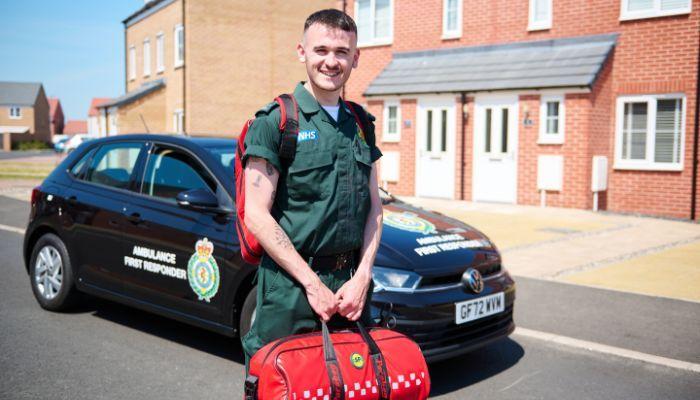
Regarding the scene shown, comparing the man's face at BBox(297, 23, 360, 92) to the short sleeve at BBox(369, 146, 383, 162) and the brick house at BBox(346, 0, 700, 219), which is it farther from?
the brick house at BBox(346, 0, 700, 219)

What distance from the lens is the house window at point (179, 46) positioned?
30734mm

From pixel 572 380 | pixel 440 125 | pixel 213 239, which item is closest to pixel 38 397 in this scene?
pixel 213 239

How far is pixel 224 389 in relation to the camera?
4512mm

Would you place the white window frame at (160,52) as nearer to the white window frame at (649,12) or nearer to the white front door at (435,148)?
the white front door at (435,148)

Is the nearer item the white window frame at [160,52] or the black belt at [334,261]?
the black belt at [334,261]

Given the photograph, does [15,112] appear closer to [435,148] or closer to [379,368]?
[435,148]

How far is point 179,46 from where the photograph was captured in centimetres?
3141

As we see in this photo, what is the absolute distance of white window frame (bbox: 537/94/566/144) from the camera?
1599 centimetres

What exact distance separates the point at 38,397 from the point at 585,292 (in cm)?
566

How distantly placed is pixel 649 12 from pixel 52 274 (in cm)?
1384

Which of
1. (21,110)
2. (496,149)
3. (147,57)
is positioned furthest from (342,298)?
(21,110)

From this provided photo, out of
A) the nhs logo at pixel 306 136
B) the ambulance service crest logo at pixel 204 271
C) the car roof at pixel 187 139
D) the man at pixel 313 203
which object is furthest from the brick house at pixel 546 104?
the nhs logo at pixel 306 136

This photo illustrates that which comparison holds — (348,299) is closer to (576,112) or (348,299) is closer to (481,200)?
(576,112)

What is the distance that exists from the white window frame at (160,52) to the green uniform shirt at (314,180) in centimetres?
3306
